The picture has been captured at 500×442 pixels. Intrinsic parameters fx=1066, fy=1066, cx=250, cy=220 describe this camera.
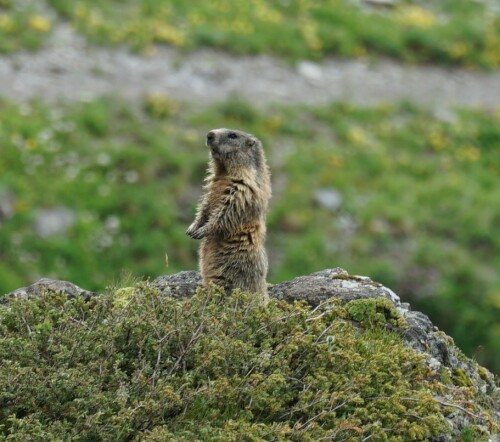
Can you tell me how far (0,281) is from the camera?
16297mm

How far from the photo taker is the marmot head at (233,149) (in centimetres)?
984

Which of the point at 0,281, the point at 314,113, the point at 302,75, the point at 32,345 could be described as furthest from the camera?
the point at 302,75

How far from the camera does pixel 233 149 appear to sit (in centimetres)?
987

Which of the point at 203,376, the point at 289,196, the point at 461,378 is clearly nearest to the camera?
the point at 203,376

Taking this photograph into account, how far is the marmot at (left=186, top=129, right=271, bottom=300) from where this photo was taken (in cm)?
902

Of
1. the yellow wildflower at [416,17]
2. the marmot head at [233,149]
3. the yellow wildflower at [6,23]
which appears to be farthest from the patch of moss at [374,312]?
the yellow wildflower at [416,17]

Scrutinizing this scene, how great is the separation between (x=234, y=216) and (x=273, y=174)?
411 inches

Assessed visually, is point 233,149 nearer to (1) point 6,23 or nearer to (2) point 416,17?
(1) point 6,23

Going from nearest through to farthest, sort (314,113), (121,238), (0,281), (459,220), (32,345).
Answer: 1. (32,345)
2. (0,281)
3. (121,238)
4. (459,220)
5. (314,113)

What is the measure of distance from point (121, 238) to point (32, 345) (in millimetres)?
10869

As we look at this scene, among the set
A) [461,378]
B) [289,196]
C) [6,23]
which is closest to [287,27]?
[289,196]

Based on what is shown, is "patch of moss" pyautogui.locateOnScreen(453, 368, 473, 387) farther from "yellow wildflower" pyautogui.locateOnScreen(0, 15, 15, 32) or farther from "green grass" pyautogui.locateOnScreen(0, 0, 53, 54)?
"yellow wildflower" pyautogui.locateOnScreen(0, 15, 15, 32)

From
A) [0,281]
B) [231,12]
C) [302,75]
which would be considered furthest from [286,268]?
[231,12]

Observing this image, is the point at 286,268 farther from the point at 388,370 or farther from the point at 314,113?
the point at 388,370
